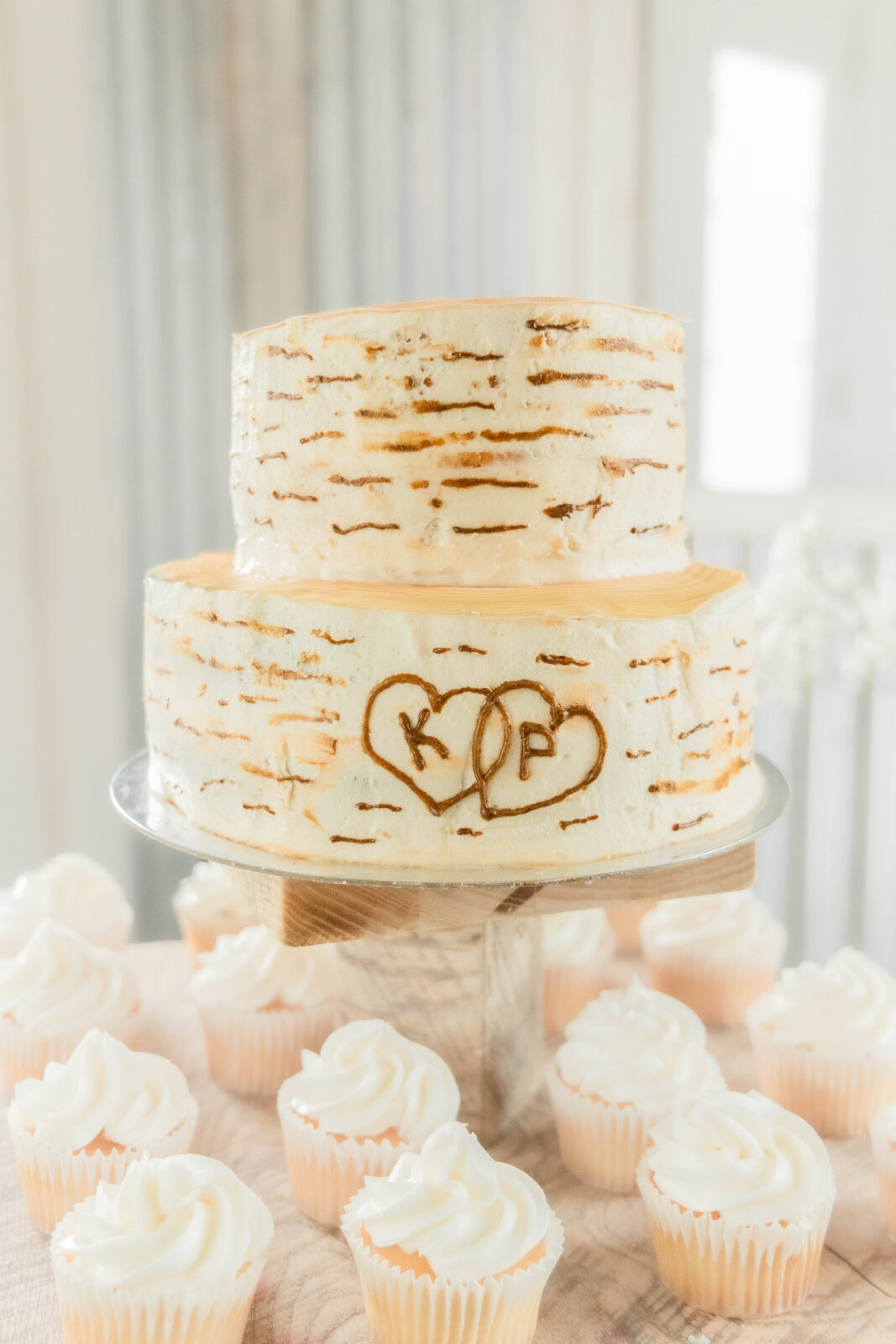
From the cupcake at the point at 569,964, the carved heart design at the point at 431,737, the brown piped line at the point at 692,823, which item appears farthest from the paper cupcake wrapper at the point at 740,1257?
the cupcake at the point at 569,964

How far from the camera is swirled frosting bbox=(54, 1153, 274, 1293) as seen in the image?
1.02 m

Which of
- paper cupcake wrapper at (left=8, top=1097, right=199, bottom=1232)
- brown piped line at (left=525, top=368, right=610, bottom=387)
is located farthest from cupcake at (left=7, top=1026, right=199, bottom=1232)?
brown piped line at (left=525, top=368, right=610, bottom=387)

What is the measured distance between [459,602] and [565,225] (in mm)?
2316

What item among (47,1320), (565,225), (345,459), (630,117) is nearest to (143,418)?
(565,225)

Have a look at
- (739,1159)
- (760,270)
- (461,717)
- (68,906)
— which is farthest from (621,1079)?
→ (760,270)

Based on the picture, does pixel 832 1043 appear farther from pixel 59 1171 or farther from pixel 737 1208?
pixel 59 1171

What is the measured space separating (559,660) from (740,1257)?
0.63 meters

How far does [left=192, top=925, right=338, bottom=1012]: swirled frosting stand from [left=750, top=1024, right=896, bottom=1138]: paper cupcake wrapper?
636 mm

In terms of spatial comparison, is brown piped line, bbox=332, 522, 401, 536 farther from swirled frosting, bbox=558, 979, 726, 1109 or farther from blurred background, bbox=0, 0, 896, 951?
blurred background, bbox=0, 0, 896, 951

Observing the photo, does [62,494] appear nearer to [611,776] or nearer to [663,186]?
[663,186]

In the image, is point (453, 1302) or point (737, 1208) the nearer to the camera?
point (453, 1302)

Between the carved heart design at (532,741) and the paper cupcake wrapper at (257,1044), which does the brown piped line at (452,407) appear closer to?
the carved heart design at (532,741)

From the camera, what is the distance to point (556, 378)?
3.97 feet

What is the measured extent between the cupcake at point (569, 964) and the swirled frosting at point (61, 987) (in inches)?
25.2
